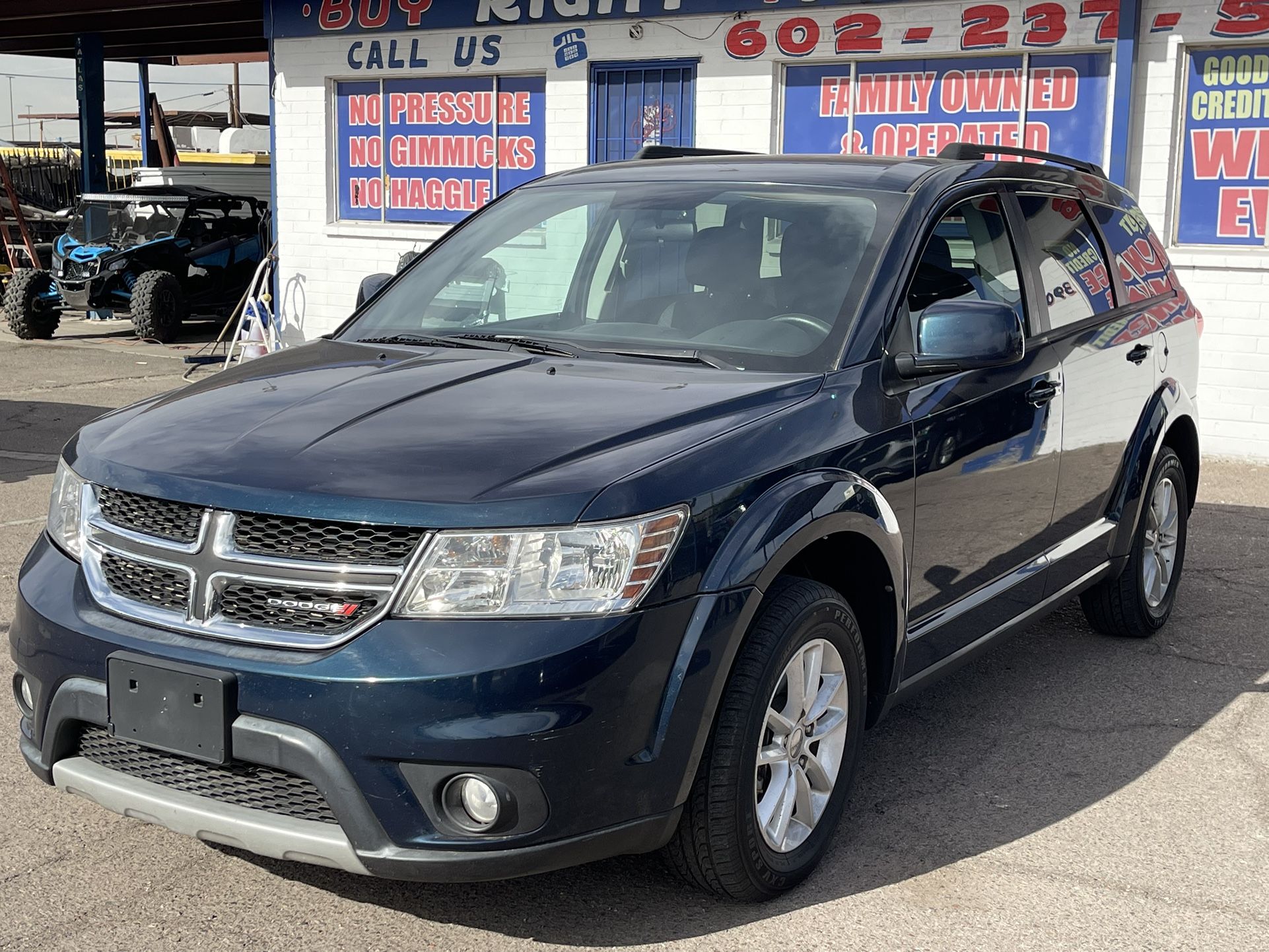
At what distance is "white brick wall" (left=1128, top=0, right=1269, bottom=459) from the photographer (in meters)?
9.61

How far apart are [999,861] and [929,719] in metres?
1.08

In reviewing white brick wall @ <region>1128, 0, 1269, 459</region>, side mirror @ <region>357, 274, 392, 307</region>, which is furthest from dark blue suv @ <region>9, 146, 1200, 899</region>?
white brick wall @ <region>1128, 0, 1269, 459</region>

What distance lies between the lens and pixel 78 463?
3.37m

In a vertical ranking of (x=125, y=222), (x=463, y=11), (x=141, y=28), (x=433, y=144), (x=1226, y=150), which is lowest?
(x=125, y=222)

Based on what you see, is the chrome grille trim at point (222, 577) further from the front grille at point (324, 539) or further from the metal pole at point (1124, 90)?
the metal pole at point (1124, 90)

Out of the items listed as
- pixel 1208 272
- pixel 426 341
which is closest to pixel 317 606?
pixel 426 341

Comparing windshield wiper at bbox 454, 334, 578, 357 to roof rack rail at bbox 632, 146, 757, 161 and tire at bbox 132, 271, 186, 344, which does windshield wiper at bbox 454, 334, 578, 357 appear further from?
tire at bbox 132, 271, 186, 344

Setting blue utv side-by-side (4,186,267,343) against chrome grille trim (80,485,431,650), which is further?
blue utv side-by-side (4,186,267,343)

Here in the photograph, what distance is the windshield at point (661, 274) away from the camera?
3.90m

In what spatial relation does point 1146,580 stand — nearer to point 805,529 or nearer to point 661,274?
point 661,274

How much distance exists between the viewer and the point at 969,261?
4.41m

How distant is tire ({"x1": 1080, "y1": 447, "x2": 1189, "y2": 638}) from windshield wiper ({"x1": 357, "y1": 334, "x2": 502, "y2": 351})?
2.71 m

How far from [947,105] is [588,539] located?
28.4 feet

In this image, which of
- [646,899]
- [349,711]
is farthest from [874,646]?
[349,711]
